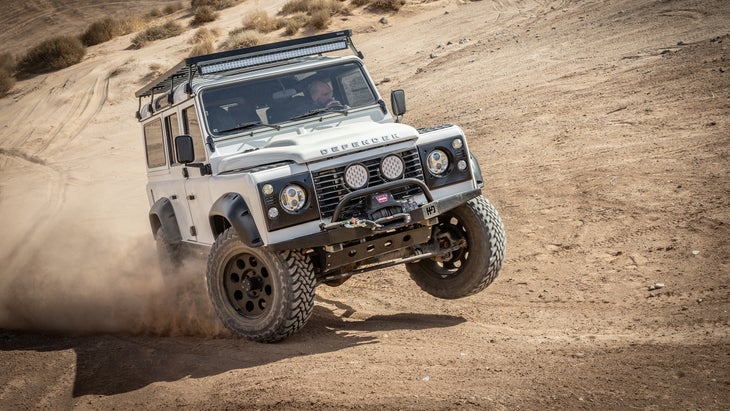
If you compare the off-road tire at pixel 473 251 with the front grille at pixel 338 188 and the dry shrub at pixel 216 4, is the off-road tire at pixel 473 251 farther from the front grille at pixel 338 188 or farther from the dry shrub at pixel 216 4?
the dry shrub at pixel 216 4

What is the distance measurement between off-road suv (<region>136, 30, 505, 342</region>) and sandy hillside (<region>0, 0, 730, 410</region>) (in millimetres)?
469

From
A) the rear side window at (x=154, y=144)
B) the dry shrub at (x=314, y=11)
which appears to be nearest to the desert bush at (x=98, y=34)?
the dry shrub at (x=314, y=11)

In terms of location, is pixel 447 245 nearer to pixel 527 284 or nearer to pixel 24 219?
pixel 527 284

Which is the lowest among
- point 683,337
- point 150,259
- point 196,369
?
point 683,337

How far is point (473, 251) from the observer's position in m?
6.64

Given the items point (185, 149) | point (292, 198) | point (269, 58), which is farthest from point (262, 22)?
point (292, 198)

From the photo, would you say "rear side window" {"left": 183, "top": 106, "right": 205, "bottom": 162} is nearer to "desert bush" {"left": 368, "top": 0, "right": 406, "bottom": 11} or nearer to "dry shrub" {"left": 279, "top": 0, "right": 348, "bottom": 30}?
"dry shrub" {"left": 279, "top": 0, "right": 348, "bottom": 30}

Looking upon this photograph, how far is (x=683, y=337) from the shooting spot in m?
5.41

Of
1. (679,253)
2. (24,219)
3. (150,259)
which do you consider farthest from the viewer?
(24,219)

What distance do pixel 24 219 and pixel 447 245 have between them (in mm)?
11091

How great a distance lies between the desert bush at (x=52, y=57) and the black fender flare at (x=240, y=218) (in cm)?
2447

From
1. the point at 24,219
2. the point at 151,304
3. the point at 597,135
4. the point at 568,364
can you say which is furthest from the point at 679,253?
the point at 24,219

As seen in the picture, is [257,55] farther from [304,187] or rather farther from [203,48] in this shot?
[203,48]

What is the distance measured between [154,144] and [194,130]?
1538 mm
